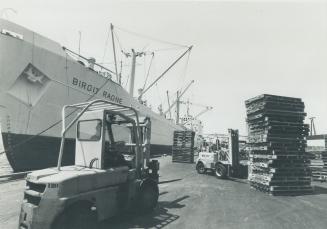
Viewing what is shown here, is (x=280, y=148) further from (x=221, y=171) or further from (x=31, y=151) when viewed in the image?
(x=31, y=151)

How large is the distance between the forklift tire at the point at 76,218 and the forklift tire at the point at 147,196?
1.98m

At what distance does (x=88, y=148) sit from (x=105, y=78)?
16.4 m

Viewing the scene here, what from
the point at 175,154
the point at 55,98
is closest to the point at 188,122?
the point at 175,154

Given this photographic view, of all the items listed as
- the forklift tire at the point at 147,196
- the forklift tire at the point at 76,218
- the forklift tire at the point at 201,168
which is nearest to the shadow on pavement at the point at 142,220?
the forklift tire at the point at 147,196

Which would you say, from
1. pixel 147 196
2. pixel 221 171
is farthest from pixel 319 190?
pixel 147 196

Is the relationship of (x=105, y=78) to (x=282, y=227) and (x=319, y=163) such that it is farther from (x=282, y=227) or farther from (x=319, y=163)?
(x=282, y=227)

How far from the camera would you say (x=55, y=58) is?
715 inches

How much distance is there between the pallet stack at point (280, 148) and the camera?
37.2 ft

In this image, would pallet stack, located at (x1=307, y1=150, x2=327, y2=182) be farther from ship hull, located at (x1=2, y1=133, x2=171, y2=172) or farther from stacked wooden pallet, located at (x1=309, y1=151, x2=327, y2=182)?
ship hull, located at (x1=2, y1=133, x2=171, y2=172)

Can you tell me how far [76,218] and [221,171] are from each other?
36.8 feet

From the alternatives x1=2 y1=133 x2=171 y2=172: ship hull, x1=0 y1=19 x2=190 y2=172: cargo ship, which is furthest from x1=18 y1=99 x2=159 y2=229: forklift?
x1=2 y1=133 x2=171 y2=172: ship hull

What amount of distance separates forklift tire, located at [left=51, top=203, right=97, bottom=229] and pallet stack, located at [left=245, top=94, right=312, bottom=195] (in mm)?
8224

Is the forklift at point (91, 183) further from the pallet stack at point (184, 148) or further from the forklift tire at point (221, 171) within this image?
the pallet stack at point (184, 148)

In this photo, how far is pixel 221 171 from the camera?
1523cm
